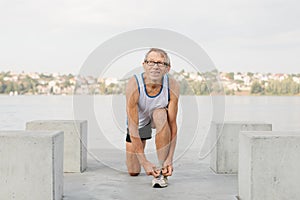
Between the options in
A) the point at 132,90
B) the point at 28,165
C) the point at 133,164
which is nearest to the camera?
the point at 28,165

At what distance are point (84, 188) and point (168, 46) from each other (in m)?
1.99

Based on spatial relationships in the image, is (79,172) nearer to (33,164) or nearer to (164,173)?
(164,173)

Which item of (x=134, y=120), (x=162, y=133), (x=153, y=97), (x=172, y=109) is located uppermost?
(x=153, y=97)

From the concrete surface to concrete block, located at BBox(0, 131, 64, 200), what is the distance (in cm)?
59

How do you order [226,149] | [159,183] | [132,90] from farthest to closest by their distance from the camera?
[226,149] → [132,90] → [159,183]

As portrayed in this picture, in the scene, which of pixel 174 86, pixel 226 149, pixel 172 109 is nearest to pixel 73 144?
pixel 172 109

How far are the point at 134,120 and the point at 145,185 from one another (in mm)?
799

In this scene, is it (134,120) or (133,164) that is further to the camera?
(133,164)

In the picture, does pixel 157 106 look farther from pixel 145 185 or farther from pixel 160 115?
pixel 145 185

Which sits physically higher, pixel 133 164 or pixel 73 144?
pixel 73 144

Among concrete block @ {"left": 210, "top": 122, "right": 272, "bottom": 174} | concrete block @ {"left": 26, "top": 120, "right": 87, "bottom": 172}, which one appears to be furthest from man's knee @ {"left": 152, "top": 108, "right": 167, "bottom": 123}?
concrete block @ {"left": 26, "top": 120, "right": 87, "bottom": 172}

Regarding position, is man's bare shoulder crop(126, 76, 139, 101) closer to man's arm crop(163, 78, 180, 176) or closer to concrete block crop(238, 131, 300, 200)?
man's arm crop(163, 78, 180, 176)

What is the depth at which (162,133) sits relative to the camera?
18.7 feet

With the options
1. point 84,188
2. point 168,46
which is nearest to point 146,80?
point 168,46
